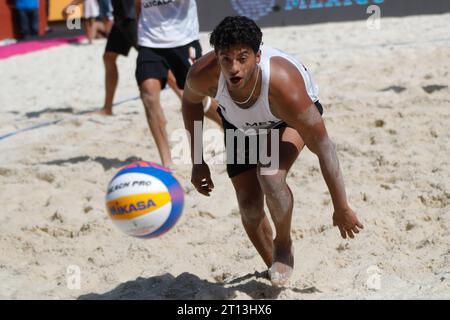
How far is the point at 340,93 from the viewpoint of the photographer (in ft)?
23.2

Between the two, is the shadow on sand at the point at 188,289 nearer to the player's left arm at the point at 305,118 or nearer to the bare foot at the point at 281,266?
the bare foot at the point at 281,266

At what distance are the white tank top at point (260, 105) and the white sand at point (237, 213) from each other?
0.80 meters

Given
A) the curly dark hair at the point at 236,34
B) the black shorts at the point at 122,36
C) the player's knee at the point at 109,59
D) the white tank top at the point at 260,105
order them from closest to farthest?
1. the curly dark hair at the point at 236,34
2. the white tank top at the point at 260,105
3. the black shorts at the point at 122,36
4. the player's knee at the point at 109,59

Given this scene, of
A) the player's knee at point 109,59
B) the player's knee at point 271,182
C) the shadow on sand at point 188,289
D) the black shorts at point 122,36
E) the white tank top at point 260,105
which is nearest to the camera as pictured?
the white tank top at point 260,105

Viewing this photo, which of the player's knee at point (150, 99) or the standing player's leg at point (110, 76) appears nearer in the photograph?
the player's knee at point (150, 99)

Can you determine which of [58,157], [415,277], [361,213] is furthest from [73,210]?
[415,277]

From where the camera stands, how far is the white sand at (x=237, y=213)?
3.85m

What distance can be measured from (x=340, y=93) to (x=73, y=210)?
3088 millimetres

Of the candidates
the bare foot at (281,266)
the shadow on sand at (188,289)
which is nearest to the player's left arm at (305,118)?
the bare foot at (281,266)

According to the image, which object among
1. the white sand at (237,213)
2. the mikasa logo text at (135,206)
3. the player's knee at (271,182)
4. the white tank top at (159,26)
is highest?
the white tank top at (159,26)

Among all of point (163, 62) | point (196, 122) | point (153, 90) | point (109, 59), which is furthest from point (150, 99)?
point (196, 122)

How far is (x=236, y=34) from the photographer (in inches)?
127

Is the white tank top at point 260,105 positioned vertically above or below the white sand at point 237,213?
above

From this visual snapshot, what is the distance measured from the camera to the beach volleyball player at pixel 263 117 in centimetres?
327
